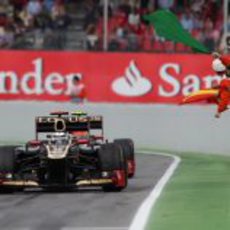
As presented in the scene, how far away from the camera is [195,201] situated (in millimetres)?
13359

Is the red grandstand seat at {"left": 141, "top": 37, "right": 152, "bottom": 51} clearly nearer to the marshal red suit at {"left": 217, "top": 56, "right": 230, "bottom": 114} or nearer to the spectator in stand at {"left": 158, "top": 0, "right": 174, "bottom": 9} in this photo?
the spectator in stand at {"left": 158, "top": 0, "right": 174, "bottom": 9}

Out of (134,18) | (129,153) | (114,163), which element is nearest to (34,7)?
(134,18)

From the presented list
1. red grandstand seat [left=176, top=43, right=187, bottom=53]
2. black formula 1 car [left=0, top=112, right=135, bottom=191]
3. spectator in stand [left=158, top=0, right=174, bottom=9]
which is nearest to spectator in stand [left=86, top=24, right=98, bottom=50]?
spectator in stand [left=158, top=0, right=174, bottom=9]

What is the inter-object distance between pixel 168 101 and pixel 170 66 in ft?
2.90

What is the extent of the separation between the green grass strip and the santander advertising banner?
808cm

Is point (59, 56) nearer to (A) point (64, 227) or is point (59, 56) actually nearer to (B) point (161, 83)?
(B) point (161, 83)

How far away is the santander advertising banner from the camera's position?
2880 cm

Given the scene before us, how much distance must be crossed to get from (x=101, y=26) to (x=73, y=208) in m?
15.7

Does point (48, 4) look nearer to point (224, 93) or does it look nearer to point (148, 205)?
point (224, 93)

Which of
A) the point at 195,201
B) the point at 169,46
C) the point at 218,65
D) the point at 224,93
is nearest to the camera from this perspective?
the point at 195,201

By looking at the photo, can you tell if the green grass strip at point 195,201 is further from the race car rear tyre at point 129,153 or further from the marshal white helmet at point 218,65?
the marshal white helmet at point 218,65

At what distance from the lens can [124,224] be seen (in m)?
10.9

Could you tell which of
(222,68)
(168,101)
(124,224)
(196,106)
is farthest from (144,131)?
(124,224)

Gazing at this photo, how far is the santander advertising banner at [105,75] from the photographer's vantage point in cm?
2880
